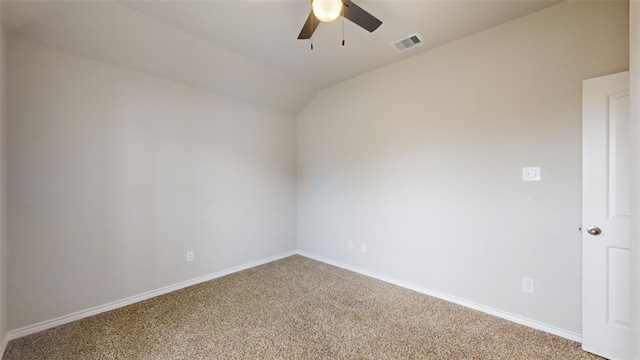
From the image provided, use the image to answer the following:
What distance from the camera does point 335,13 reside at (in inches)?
65.8

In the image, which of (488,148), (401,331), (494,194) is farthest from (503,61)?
(401,331)

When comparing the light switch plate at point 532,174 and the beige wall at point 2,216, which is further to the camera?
the light switch plate at point 532,174

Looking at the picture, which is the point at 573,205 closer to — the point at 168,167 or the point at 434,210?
the point at 434,210

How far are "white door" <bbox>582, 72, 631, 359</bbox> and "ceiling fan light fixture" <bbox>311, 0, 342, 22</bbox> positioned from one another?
198 centimetres

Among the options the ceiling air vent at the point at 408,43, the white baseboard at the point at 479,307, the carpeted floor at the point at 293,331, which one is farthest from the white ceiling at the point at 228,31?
the white baseboard at the point at 479,307

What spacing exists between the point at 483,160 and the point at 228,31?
2.79 metres

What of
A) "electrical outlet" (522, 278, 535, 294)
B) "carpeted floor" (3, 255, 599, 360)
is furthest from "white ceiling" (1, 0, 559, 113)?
"carpeted floor" (3, 255, 599, 360)

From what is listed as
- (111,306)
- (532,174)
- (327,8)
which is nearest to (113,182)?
(111,306)

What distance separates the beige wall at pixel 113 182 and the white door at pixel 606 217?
354 centimetres

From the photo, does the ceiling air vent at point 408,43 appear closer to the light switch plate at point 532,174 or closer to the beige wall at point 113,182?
the light switch plate at point 532,174

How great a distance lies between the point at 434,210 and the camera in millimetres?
2855

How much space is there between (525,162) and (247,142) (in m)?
3.25

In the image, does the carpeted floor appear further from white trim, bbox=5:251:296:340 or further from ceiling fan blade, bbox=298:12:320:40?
ceiling fan blade, bbox=298:12:320:40

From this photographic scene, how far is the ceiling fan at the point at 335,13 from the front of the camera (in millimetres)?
1633
